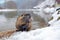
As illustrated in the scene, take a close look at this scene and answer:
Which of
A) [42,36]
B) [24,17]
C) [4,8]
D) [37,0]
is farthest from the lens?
[4,8]

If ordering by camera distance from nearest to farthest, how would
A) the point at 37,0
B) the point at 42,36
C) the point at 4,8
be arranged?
1. the point at 42,36
2. the point at 37,0
3. the point at 4,8

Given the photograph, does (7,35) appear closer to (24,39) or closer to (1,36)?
(1,36)

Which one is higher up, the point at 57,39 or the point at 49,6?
the point at 57,39

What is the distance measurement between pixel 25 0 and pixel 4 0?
2141 mm

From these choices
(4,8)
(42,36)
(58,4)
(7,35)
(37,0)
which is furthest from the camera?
(4,8)

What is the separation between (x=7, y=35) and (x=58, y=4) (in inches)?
551

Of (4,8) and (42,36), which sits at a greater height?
(42,36)

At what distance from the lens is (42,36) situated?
2.35 meters

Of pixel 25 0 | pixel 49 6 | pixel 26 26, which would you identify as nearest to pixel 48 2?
pixel 49 6

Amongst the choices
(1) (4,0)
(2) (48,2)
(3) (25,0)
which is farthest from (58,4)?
(1) (4,0)

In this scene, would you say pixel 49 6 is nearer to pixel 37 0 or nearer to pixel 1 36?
pixel 37 0

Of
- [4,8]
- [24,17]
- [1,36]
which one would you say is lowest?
[4,8]

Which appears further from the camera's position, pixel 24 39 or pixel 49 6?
pixel 49 6

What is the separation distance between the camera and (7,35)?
2.73 meters
